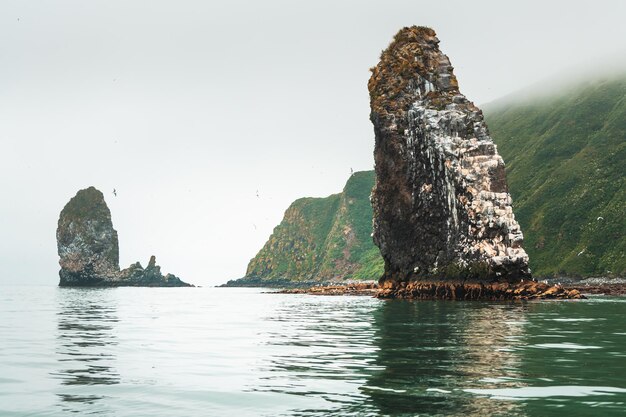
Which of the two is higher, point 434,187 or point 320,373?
point 434,187

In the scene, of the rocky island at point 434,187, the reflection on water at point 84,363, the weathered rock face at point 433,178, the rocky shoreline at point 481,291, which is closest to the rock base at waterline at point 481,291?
the rocky shoreline at point 481,291

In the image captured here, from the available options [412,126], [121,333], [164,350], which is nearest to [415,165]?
[412,126]

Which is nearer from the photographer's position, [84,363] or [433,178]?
[84,363]

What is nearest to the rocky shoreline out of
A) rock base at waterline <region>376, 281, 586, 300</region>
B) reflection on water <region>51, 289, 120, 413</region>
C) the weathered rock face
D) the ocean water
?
rock base at waterline <region>376, 281, 586, 300</region>

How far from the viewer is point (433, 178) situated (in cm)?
9950

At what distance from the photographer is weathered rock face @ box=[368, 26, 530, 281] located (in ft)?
287

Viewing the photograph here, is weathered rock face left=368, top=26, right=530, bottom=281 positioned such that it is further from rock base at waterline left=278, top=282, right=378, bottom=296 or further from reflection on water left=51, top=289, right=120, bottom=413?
reflection on water left=51, top=289, right=120, bottom=413

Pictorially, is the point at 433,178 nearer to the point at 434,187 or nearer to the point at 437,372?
the point at 434,187

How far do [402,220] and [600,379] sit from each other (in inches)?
3604

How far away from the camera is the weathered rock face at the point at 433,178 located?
287 ft

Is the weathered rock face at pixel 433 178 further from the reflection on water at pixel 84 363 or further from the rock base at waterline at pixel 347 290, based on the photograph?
the reflection on water at pixel 84 363

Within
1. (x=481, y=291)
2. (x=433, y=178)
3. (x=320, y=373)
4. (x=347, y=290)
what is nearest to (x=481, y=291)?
(x=481, y=291)

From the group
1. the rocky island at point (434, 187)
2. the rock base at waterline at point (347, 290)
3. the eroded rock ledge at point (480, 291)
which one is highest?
the rocky island at point (434, 187)

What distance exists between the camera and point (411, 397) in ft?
48.0
